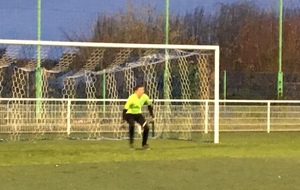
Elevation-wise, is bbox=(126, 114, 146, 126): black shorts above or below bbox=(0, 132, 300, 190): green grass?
above

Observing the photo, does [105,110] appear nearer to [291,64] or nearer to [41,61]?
[41,61]

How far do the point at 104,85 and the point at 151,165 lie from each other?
46.7ft

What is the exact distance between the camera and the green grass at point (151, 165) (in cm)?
1338

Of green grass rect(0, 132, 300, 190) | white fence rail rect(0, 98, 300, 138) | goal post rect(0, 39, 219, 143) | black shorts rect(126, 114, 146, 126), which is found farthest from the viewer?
goal post rect(0, 39, 219, 143)

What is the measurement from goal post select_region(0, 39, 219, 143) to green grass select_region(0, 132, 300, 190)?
2.65m

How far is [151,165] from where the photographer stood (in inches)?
647

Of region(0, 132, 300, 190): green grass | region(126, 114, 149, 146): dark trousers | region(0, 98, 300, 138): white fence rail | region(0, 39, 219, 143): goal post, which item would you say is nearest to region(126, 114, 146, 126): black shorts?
region(126, 114, 149, 146): dark trousers

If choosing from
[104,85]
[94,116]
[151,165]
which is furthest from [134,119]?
[104,85]

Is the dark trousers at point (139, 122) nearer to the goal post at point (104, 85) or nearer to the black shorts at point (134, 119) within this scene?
the black shorts at point (134, 119)

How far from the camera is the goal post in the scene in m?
26.4

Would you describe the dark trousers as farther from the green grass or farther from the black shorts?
the green grass

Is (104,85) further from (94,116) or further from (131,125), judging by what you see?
(131,125)

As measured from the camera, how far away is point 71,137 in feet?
84.6

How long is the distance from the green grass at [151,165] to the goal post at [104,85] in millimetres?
2646
